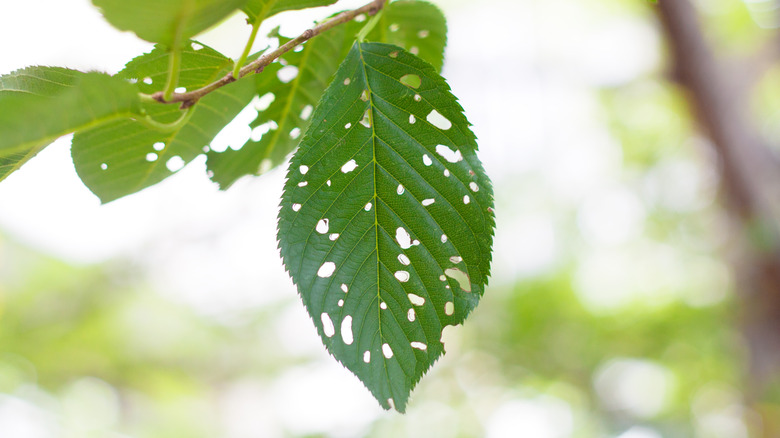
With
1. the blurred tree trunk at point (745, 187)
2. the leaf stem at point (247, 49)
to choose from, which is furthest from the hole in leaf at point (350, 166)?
the blurred tree trunk at point (745, 187)

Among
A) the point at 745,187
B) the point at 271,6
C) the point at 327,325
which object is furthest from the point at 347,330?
the point at 745,187

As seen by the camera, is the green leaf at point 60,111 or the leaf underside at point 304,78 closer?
the green leaf at point 60,111

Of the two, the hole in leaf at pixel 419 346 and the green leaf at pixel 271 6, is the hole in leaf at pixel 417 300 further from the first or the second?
the green leaf at pixel 271 6

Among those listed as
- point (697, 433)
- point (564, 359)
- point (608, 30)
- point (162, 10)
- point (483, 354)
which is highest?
point (608, 30)

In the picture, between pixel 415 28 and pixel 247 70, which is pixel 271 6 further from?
pixel 415 28

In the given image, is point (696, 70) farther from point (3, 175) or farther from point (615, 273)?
point (3, 175)

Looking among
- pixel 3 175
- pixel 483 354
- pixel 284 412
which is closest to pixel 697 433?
pixel 483 354

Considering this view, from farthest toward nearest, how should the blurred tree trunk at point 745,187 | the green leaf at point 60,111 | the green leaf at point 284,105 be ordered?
the blurred tree trunk at point 745,187 < the green leaf at point 284,105 < the green leaf at point 60,111

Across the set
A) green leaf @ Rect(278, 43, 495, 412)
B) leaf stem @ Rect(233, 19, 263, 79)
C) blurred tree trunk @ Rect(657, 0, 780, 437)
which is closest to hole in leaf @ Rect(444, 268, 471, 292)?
green leaf @ Rect(278, 43, 495, 412)
